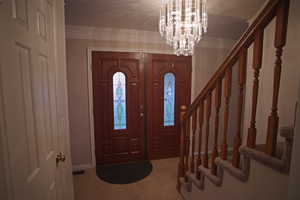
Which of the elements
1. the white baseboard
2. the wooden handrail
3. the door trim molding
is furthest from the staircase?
the white baseboard

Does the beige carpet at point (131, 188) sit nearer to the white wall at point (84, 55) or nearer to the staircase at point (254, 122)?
the white wall at point (84, 55)

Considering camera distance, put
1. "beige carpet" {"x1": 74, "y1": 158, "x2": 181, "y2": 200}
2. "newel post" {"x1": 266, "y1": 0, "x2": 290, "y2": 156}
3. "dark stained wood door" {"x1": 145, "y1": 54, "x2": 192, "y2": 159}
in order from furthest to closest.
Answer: "dark stained wood door" {"x1": 145, "y1": 54, "x2": 192, "y2": 159} < "beige carpet" {"x1": 74, "y1": 158, "x2": 181, "y2": 200} < "newel post" {"x1": 266, "y1": 0, "x2": 290, "y2": 156}

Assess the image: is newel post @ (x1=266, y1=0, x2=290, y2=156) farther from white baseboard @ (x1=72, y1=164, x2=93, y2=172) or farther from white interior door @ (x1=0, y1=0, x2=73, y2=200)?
white baseboard @ (x1=72, y1=164, x2=93, y2=172)

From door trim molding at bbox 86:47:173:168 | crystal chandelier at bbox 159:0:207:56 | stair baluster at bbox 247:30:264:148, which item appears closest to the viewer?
stair baluster at bbox 247:30:264:148

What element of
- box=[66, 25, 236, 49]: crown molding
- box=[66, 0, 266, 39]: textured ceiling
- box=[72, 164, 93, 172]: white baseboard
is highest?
box=[66, 0, 266, 39]: textured ceiling

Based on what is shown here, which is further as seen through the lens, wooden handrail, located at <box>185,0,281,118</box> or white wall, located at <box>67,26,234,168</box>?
white wall, located at <box>67,26,234,168</box>

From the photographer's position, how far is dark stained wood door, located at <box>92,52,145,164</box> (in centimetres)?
251

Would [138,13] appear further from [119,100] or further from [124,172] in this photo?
[124,172]

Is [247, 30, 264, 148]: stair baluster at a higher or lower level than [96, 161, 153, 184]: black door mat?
higher

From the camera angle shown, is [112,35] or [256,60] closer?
[256,60]

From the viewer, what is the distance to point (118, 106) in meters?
2.63

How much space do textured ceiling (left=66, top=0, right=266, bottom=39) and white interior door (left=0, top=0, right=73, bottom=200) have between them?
0.69 meters

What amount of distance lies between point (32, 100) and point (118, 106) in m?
1.86

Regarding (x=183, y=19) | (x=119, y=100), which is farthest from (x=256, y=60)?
(x=119, y=100)
